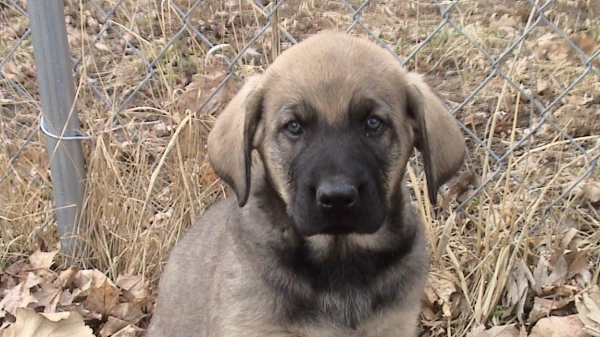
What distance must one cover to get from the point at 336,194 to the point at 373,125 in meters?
0.38

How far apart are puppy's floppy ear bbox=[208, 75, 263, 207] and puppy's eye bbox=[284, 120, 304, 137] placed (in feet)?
0.60

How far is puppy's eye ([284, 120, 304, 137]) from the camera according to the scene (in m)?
2.76

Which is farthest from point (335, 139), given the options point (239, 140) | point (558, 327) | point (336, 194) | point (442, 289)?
point (558, 327)

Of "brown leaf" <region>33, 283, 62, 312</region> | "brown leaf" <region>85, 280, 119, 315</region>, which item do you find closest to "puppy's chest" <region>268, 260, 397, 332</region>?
"brown leaf" <region>85, 280, 119, 315</region>

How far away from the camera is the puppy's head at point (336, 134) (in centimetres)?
260

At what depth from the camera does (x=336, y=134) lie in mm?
2672

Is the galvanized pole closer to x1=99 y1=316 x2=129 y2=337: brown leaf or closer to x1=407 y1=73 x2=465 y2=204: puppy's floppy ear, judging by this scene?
x1=99 y1=316 x2=129 y2=337: brown leaf

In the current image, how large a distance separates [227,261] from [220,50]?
1623mm

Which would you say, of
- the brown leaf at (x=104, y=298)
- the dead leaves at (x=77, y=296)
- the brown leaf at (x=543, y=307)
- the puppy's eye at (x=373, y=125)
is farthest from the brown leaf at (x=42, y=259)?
the brown leaf at (x=543, y=307)

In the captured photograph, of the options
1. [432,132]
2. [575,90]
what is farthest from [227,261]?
[575,90]

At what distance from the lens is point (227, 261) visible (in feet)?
9.74

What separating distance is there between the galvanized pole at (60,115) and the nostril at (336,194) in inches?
60.9

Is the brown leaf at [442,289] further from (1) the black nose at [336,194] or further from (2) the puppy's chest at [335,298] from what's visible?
(1) the black nose at [336,194]

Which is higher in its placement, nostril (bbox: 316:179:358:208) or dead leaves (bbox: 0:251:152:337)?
nostril (bbox: 316:179:358:208)
